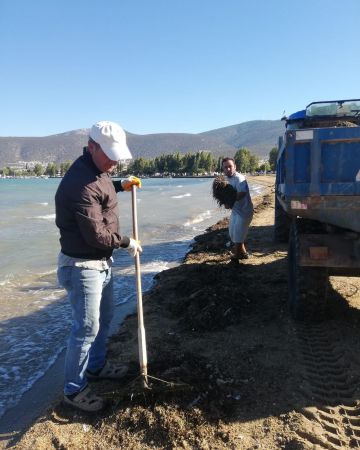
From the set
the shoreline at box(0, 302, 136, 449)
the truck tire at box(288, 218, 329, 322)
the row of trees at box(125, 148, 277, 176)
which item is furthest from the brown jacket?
the row of trees at box(125, 148, 277, 176)

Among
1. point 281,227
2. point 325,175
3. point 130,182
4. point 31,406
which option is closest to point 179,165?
point 281,227

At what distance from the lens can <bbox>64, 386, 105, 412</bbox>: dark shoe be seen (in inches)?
131

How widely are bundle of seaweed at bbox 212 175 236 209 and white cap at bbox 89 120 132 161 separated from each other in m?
4.35

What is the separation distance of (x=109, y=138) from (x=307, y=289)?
2713mm

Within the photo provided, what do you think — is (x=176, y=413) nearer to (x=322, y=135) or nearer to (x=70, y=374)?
(x=70, y=374)

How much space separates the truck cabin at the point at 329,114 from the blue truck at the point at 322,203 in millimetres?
2541

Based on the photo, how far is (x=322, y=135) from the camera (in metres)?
4.02

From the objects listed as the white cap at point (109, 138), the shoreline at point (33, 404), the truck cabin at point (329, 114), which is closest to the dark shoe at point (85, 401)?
the shoreline at point (33, 404)

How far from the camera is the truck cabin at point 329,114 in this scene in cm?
654

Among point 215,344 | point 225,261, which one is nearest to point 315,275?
point 215,344

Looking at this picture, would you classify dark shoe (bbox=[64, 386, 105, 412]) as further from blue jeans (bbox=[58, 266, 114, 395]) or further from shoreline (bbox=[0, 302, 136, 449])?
shoreline (bbox=[0, 302, 136, 449])

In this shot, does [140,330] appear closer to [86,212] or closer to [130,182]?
[86,212]

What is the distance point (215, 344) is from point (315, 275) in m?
1.28

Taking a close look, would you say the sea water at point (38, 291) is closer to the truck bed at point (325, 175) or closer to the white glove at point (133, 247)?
the white glove at point (133, 247)
